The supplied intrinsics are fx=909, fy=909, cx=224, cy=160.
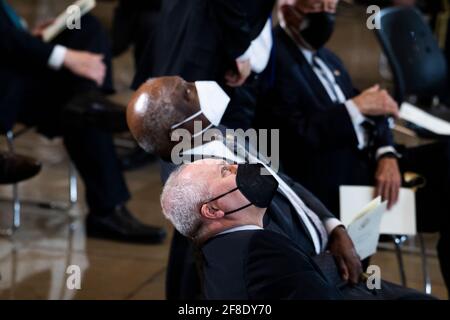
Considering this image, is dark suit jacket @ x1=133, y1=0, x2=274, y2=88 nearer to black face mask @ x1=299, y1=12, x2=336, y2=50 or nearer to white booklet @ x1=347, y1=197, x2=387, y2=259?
black face mask @ x1=299, y1=12, x2=336, y2=50

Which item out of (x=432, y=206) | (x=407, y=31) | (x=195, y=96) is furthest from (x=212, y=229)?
(x=407, y=31)

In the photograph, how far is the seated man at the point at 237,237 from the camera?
2.09 m

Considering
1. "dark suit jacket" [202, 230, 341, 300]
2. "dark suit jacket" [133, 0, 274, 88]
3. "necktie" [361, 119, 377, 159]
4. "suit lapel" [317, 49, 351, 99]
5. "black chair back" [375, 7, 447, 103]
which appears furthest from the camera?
"black chair back" [375, 7, 447, 103]

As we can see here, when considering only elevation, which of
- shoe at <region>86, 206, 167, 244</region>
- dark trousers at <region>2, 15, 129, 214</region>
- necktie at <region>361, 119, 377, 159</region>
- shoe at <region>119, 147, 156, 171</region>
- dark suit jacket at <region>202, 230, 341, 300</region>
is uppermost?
dark suit jacket at <region>202, 230, 341, 300</region>

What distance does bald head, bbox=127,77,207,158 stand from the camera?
2.77 metres

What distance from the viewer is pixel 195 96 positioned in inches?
112

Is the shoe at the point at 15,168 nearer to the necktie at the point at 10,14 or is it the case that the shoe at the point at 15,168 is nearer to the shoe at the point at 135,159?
the necktie at the point at 10,14

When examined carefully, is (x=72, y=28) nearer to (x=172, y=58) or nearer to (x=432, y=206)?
(x=172, y=58)

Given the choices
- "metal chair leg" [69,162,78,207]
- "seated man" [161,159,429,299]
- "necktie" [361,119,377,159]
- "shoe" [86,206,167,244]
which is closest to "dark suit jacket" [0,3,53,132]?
"metal chair leg" [69,162,78,207]

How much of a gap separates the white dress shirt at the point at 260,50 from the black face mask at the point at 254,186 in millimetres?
1147

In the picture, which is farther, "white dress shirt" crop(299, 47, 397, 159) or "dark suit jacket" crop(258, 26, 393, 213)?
"white dress shirt" crop(299, 47, 397, 159)

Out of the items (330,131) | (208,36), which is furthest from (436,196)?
(208,36)

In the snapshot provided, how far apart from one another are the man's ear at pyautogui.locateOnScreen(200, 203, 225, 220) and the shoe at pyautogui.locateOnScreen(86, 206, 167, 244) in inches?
96.4

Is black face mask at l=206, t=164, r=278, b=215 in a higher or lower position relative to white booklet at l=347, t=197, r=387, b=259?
higher
